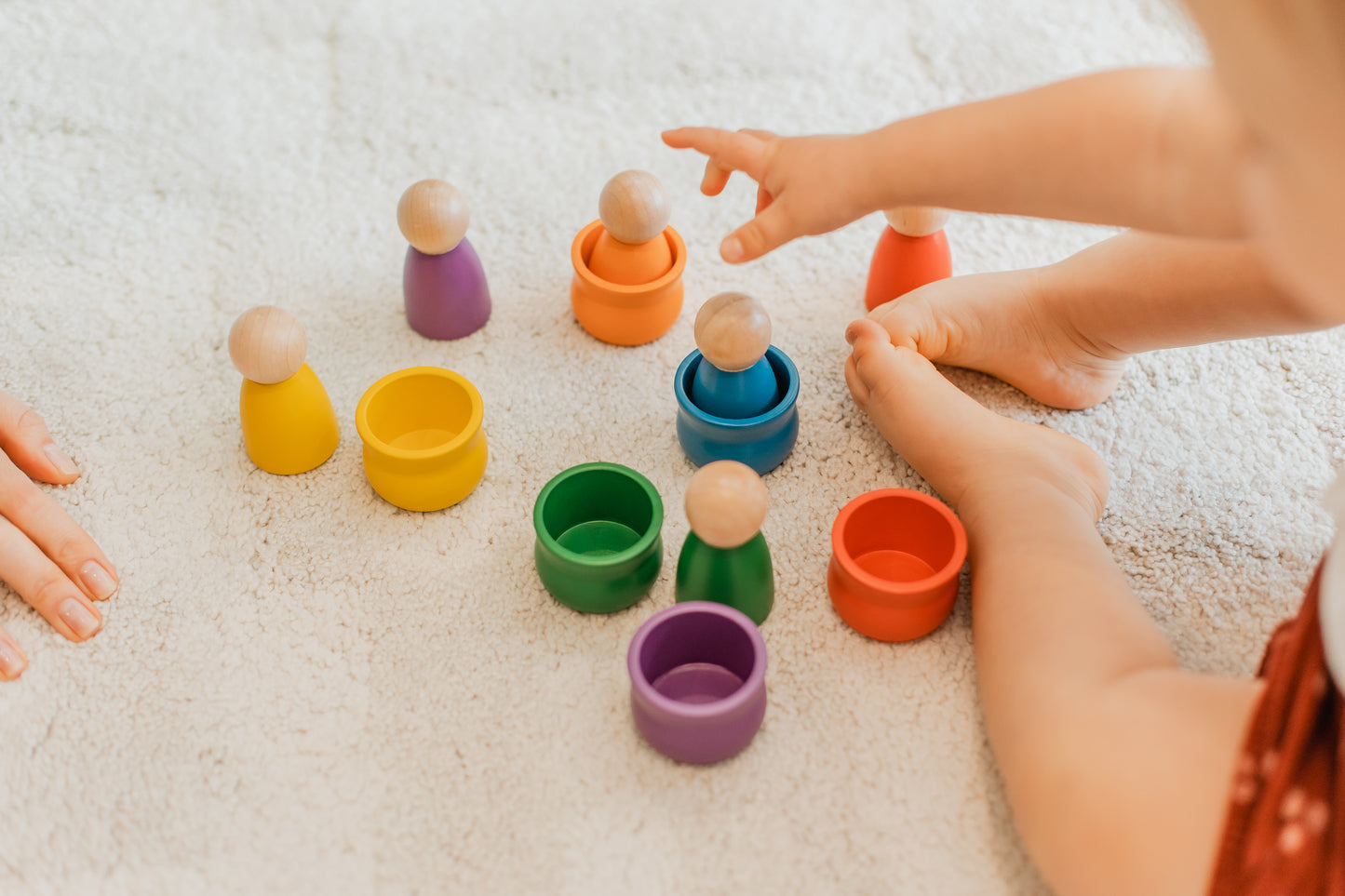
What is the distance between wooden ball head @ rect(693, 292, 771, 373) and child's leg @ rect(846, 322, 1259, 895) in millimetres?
128

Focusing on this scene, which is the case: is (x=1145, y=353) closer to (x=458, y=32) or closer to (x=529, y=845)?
(x=529, y=845)

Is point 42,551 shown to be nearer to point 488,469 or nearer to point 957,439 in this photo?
point 488,469

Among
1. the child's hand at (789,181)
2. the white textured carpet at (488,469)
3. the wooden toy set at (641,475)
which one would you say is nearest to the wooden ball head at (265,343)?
the wooden toy set at (641,475)

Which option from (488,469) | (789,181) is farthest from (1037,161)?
(488,469)

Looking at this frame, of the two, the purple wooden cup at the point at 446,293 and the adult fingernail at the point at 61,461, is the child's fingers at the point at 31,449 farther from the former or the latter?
the purple wooden cup at the point at 446,293

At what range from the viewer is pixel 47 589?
2.67ft

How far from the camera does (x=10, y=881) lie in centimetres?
71

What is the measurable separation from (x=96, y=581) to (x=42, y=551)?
0.05m

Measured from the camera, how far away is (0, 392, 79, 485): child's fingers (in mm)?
892

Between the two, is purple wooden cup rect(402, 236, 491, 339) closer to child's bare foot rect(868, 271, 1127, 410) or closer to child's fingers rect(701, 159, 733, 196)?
child's fingers rect(701, 159, 733, 196)

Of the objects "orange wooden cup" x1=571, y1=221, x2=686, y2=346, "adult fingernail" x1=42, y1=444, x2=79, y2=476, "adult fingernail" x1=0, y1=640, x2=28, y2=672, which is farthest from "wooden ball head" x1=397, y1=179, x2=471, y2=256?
"adult fingernail" x1=0, y1=640, x2=28, y2=672

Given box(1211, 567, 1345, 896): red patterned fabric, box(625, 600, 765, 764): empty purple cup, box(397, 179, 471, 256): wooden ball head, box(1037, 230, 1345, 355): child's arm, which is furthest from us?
box(397, 179, 471, 256): wooden ball head

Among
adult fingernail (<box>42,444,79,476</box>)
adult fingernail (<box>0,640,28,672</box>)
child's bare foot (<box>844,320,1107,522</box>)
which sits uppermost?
child's bare foot (<box>844,320,1107,522</box>)

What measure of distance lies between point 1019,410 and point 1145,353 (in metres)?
0.15
